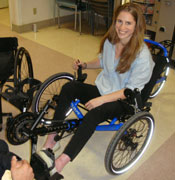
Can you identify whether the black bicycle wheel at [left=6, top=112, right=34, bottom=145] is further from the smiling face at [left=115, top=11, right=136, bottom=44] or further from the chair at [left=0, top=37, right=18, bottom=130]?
the smiling face at [left=115, top=11, right=136, bottom=44]

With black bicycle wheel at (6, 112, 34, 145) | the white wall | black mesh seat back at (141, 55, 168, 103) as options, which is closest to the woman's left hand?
black mesh seat back at (141, 55, 168, 103)

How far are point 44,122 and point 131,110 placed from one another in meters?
0.50

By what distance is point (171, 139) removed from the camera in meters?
1.95

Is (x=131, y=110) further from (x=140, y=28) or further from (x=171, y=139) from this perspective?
(x=171, y=139)

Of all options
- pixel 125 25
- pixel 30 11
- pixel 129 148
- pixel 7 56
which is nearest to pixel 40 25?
pixel 30 11

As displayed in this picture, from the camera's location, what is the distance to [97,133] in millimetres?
1994

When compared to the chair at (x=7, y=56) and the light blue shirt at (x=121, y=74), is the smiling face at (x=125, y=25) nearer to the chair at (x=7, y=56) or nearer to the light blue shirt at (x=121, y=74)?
the light blue shirt at (x=121, y=74)

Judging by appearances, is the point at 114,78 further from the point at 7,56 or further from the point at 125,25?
the point at 7,56

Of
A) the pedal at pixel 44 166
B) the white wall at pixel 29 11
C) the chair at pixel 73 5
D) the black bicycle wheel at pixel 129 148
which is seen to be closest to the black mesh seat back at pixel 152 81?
the black bicycle wheel at pixel 129 148

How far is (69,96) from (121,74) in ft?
1.15

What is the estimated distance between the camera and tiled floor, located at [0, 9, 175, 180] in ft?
5.42

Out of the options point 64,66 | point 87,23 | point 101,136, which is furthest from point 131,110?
point 87,23

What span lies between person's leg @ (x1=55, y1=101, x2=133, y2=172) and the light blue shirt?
15cm

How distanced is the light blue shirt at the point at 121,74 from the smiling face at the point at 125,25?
125 millimetres
